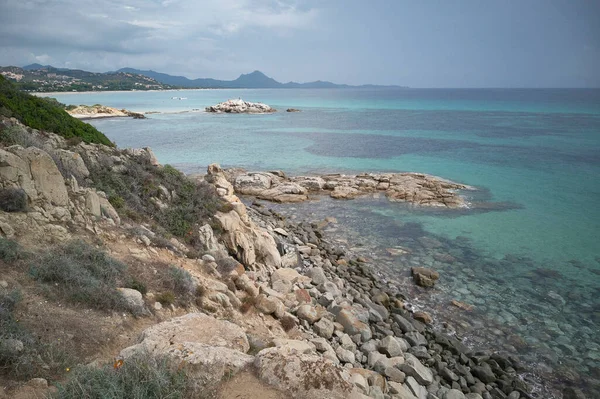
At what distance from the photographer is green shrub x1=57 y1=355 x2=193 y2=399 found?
396 cm

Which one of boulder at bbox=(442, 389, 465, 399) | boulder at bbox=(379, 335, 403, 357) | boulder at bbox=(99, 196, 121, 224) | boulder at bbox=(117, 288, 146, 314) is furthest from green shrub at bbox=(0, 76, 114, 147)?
boulder at bbox=(442, 389, 465, 399)

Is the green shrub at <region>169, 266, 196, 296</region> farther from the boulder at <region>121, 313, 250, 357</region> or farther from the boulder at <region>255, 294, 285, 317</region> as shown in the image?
the boulder at <region>121, 313, 250, 357</region>

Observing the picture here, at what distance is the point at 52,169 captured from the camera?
29.3 feet

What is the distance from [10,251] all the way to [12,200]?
178cm

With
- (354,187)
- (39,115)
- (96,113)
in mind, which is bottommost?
(354,187)

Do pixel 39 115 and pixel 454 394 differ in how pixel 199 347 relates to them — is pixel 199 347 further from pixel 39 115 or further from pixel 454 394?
pixel 39 115

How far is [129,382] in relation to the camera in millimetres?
4145

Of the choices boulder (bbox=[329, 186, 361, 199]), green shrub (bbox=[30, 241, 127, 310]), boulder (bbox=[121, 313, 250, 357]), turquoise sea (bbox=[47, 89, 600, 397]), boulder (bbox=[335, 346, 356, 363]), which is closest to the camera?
boulder (bbox=[121, 313, 250, 357])

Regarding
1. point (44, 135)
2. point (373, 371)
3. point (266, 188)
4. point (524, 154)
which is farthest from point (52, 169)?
point (524, 154)

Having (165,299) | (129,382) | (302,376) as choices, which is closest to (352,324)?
(165,299)

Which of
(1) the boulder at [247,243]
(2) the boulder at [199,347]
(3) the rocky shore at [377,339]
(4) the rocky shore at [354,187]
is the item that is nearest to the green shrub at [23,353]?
(2) the boulder at [199,347]

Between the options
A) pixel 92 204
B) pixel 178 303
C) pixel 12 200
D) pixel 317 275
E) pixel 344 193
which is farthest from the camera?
pixel 344 193

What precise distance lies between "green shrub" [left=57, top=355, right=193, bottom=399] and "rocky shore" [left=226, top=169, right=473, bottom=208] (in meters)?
21.5

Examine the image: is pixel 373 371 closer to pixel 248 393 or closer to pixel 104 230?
pixel 248 393
